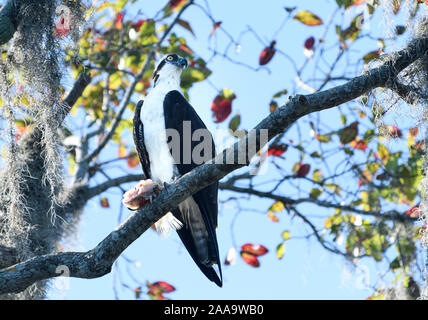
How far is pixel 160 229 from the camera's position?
4164mm

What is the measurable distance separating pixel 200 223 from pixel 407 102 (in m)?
1.55

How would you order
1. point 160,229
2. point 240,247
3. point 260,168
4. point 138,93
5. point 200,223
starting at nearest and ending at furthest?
point 200,223
point 160,229
point 260,168
point 240,247
point 138,93

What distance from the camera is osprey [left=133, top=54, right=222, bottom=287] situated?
12.2 ft

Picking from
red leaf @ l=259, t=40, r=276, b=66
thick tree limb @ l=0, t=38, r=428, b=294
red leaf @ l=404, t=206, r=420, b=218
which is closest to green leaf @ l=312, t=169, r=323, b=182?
red leaf @ l=404, t=206, r=420, b=218

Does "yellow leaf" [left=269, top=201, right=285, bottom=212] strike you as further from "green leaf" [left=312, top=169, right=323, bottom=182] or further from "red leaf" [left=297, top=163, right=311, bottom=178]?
"green leaf" [left=312, top=169, right=323, bottom=182]

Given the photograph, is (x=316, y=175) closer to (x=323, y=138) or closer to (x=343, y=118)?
(x=323, y=138)

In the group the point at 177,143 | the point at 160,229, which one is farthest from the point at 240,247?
the point at 177,143

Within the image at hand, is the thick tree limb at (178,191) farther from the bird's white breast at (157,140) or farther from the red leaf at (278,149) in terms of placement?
the red leaf at (278,149)

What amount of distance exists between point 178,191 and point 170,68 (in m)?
2.06

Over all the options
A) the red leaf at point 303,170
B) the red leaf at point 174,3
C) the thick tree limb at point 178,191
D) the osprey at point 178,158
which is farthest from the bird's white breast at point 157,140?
the red leaf at point 303,170

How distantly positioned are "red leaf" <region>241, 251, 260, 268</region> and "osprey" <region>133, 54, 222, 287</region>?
127 cm
